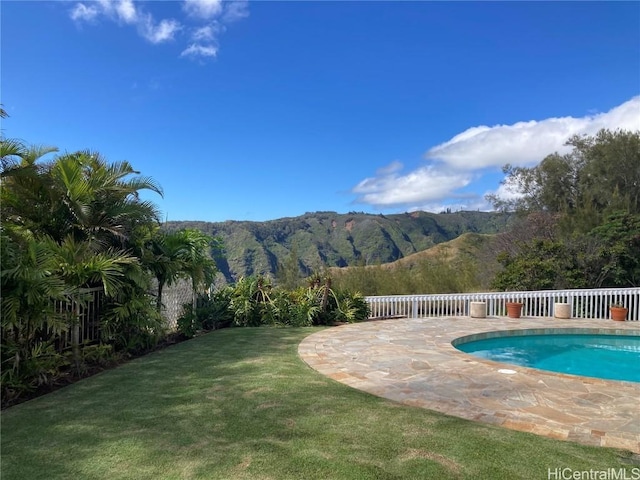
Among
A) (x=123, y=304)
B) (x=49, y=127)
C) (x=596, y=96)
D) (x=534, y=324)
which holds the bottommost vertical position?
(x=534, y=324)

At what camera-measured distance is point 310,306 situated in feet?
31.2

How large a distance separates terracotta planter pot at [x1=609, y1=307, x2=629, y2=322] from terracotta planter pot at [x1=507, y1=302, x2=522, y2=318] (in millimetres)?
2341

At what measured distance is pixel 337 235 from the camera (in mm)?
70125

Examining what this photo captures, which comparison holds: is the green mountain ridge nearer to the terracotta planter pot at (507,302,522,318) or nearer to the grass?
the terracotta planter pot at (507,302,522,318)

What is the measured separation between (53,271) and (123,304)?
47.3 inches

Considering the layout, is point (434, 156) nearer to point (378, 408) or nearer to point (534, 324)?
point (534, 324)

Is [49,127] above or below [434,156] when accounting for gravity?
below

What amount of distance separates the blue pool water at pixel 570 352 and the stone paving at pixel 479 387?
1111 mm

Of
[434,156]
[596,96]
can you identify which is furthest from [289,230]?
[596,96]

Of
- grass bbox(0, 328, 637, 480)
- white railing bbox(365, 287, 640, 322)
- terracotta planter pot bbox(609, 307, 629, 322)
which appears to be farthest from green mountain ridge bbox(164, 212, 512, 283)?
grass bbox(0, 328, 637, 480)

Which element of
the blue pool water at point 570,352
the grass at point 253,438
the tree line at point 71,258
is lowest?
the blue pool water at point 570,352

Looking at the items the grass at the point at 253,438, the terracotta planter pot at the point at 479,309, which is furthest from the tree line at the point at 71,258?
the terracotta planter pot at the point at 479,309

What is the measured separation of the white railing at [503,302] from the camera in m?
10.7

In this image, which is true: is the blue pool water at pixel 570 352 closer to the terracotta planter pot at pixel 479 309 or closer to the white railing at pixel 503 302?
the terracotta planter pot at pixel 479 309
